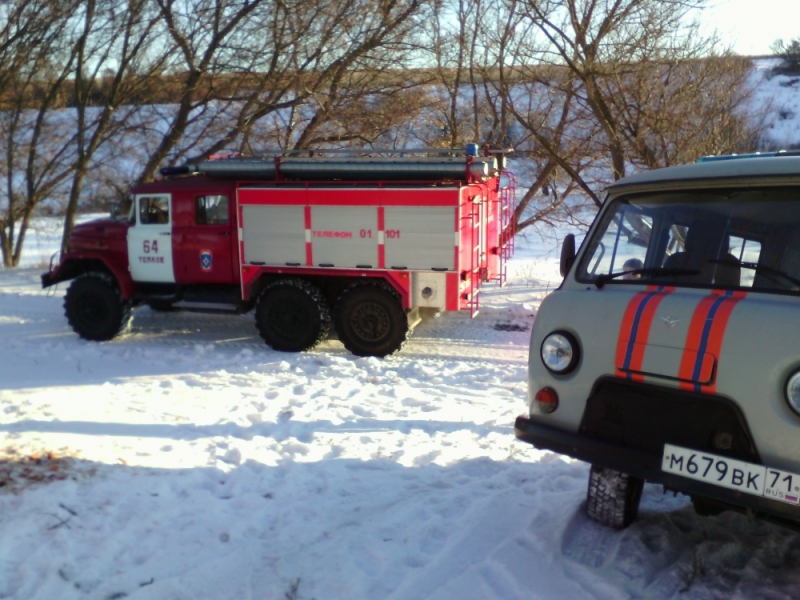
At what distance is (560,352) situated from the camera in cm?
388

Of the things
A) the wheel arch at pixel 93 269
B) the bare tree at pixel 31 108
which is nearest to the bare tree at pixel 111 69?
the bare tree at pixel 31 108

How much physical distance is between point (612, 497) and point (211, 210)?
7.25 meters

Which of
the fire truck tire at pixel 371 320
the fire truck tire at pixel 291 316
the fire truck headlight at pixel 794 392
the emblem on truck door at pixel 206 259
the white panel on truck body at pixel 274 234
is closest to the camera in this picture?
the fire truck headlight at pixel 794 392

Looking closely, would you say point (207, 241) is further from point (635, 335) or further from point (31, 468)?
point (635, 335)

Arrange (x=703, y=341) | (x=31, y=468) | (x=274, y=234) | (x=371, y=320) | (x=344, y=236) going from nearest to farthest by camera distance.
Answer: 1. (x=703, y=341)
2. (x=31, y=468)
3. (x=344, y=236)
4. (x=371, y=320)
5. (x=274, y=234)

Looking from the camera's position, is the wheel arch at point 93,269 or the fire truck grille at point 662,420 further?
the wheel arch at point 93,269

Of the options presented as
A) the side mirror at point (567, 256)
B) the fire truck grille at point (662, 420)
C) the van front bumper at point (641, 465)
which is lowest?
the van front bumper at point (641, 465)

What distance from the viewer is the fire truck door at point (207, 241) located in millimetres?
9828

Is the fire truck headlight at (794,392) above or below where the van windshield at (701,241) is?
below

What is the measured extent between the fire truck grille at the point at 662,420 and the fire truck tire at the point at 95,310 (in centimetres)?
800

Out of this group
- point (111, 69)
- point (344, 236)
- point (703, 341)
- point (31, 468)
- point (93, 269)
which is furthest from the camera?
point (111, 69)

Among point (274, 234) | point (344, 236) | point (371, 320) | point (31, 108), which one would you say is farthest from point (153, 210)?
point (31, 108)

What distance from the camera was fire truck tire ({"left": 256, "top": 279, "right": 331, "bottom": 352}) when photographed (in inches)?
374

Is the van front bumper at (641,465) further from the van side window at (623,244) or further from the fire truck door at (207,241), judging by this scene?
the fire truck door at (207,241)
